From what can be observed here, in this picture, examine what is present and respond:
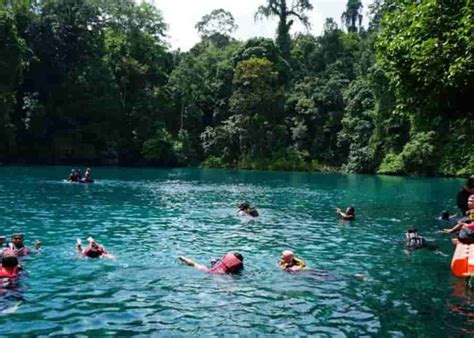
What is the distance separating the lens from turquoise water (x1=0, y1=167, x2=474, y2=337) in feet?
34.7

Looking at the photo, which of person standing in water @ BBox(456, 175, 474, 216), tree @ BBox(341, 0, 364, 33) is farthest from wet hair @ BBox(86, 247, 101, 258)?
tree @ BBox(341, 0, 364, 33)

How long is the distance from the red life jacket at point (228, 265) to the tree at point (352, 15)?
344ft

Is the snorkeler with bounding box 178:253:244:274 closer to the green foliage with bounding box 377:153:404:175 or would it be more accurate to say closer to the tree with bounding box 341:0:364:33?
the green foliage with bounding box 377:153:404:175

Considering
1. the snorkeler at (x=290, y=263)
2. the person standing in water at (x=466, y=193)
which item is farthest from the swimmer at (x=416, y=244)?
the person standing in water at (x=466, y=193)

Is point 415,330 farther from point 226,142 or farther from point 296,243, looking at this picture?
point 226,142

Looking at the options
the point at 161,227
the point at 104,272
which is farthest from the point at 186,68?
the point at 104,272

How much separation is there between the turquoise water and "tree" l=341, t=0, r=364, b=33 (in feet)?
294

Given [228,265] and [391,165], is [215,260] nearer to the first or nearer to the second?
[228,265]

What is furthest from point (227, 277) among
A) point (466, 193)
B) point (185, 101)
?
point (185, 101)

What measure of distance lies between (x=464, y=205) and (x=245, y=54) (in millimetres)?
61696

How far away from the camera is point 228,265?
1446 cm

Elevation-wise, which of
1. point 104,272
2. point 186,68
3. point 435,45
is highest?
point 186,68

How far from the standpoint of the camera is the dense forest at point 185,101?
6881 centimetres

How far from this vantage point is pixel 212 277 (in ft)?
46.7
